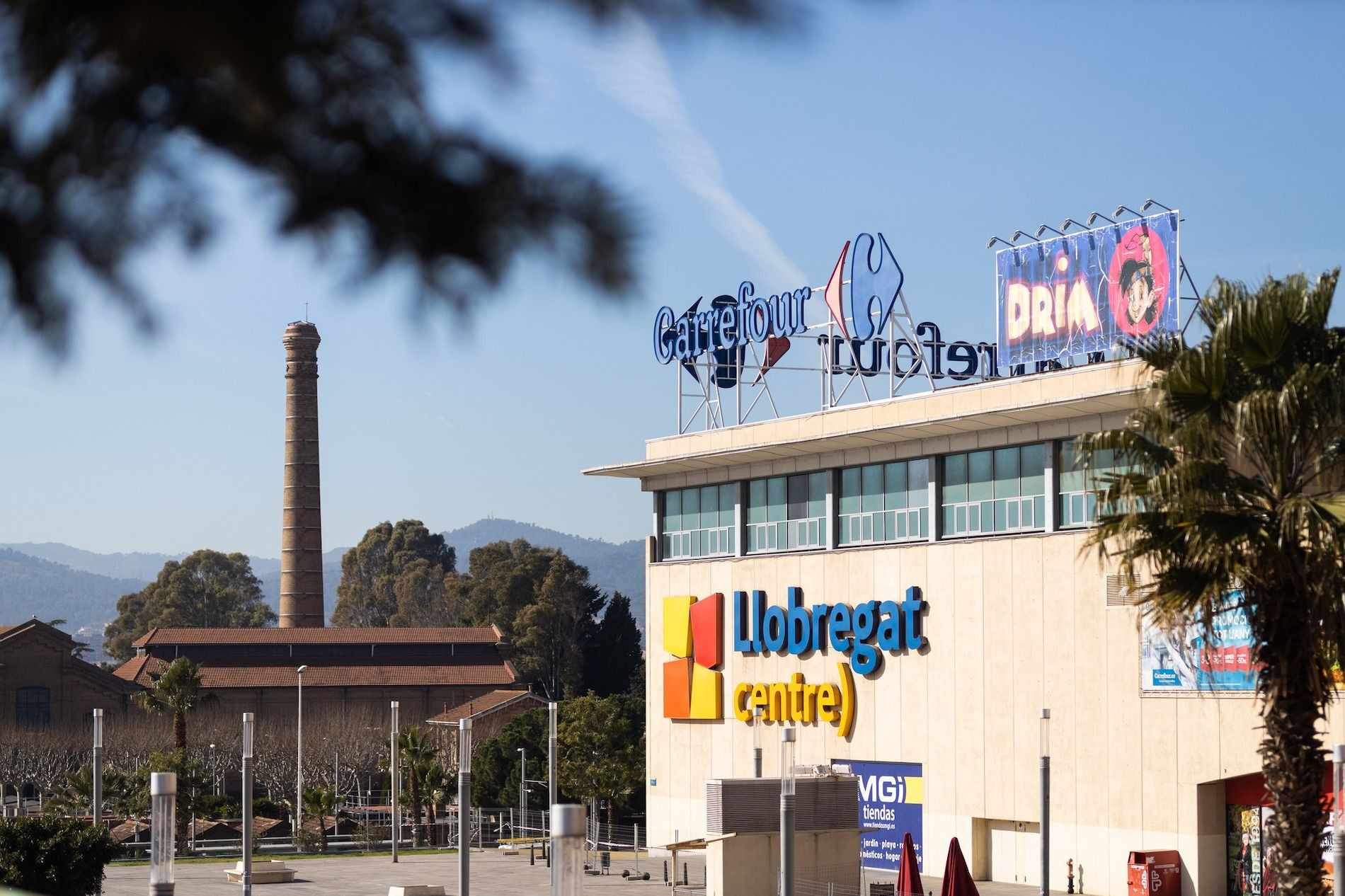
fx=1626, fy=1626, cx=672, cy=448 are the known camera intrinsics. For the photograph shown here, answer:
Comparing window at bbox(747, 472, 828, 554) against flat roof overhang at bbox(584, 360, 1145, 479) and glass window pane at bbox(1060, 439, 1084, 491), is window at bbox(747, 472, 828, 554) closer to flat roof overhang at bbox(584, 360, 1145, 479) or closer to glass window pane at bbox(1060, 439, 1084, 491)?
flat roof overhang at bbox(584, 360, 1145, 479)

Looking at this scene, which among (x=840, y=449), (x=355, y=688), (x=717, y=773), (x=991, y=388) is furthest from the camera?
(x=355, y=688)

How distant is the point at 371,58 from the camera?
15.3 ft

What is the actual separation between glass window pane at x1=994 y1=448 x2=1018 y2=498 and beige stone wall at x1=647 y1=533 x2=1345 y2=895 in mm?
1293

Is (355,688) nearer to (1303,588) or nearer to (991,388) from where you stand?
(991,388)

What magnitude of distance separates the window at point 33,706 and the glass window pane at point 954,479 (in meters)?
71.1

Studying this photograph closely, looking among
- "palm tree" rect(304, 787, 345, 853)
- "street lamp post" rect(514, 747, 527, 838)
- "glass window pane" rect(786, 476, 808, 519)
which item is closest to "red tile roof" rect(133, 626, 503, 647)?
"street lamp post" rect(514, 747, 527, 838)

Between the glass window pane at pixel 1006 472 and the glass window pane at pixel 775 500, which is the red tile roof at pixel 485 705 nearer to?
the glass window pane at pixel 775 500

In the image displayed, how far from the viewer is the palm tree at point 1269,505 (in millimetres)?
20266

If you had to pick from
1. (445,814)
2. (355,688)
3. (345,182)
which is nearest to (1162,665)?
(345,182)

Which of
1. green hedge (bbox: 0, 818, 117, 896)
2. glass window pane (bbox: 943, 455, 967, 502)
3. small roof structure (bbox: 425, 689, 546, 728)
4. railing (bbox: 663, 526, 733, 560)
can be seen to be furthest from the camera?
small roof structure (bbox: 425, 689, 546, 728)

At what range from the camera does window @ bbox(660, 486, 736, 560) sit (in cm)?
5455

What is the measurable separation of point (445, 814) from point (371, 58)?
85784 mm

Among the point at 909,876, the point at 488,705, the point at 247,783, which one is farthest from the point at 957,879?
the point at 488,705

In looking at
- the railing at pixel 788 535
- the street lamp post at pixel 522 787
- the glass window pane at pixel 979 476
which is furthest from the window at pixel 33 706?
the glass window pane at pixel 979 476
